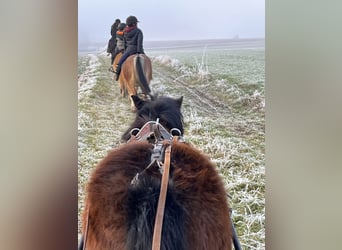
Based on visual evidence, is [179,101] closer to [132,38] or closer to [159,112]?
[159,112]

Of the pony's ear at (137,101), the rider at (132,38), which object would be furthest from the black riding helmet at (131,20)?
the pony's ear at (137,101)

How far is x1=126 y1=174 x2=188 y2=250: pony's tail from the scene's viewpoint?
74 centimetres

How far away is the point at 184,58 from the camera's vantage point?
121 centimetres

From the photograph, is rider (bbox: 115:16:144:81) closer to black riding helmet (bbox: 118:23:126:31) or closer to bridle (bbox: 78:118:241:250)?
black riding helmet (bbox: 118:23:126:31)

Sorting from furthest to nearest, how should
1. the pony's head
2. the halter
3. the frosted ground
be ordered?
the frosted ground, the pony's head, the halter

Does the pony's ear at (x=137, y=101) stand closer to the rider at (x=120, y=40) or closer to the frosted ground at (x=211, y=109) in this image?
the frosted ground at (x=211, y=109)

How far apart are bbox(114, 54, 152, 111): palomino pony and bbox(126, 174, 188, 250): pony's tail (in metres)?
0.50

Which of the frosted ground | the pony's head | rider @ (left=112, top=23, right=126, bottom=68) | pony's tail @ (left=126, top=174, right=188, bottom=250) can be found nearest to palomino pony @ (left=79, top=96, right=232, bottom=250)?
pony's tail @ (left=126, top=174, right=188, bottom=250)

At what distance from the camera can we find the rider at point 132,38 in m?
1.21

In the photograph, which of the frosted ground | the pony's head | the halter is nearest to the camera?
the halter

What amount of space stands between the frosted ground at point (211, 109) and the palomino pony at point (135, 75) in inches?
0.9

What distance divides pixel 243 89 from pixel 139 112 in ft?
1.27
